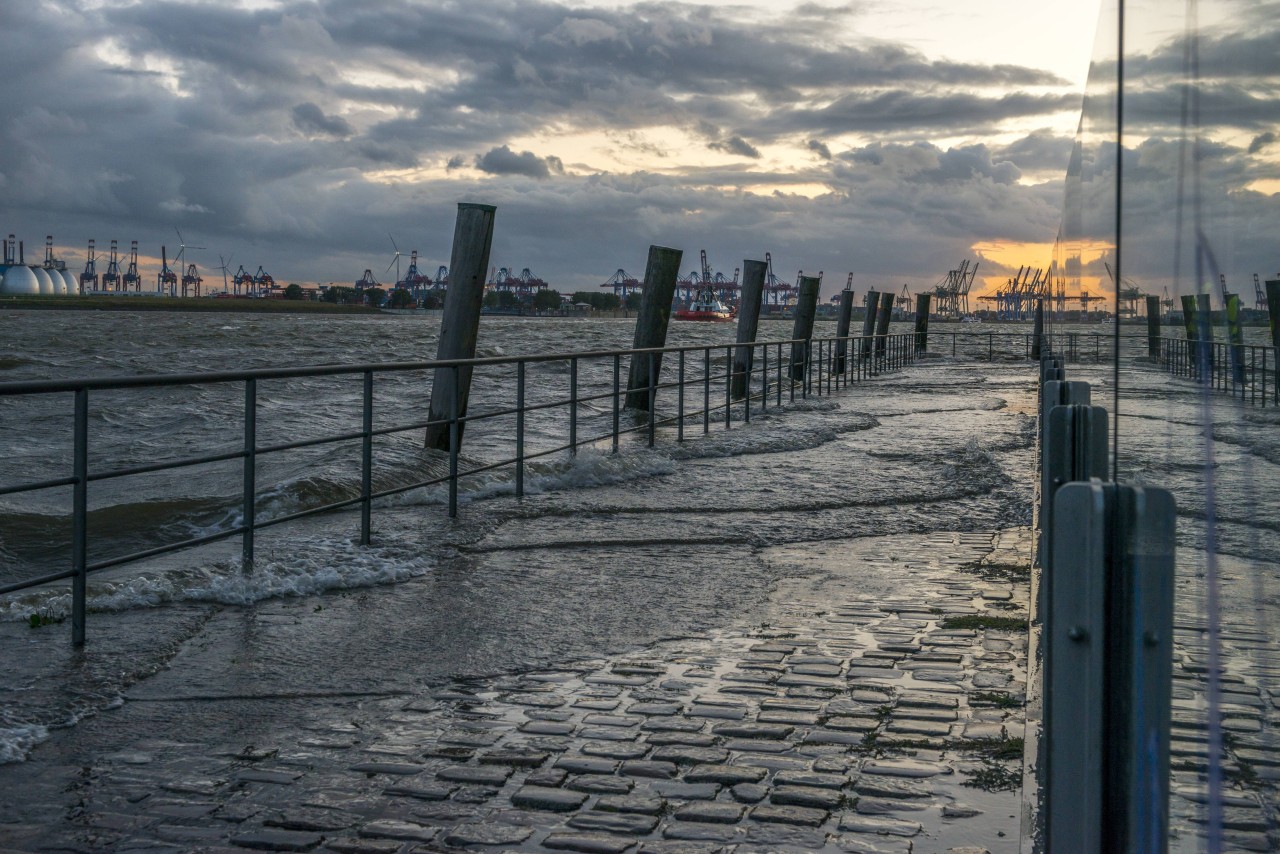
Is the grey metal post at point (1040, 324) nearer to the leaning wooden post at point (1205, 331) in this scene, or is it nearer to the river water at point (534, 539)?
the river water at point (534, 539)

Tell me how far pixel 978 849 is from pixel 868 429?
12.6 meters

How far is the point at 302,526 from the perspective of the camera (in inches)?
350

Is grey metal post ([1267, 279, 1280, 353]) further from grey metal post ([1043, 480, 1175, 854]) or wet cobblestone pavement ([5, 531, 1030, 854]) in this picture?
wet cobblestone pavement ([5, 531, 1030, 854])

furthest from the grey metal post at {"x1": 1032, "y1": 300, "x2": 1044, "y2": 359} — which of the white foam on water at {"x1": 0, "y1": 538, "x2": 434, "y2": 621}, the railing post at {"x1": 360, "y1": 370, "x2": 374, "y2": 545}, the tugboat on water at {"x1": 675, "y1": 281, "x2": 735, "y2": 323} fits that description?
the tugboat on water at {"x1": 675, "y1": 281, "x2": 735, "y2": 323}

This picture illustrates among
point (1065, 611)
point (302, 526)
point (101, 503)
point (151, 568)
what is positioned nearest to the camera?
point (1065, 611)

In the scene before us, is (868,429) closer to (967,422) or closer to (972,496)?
(967,422)

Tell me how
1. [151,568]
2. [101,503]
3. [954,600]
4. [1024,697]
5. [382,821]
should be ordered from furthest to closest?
[101,503], [151,568], [954,600], [1024,697], [382,821]

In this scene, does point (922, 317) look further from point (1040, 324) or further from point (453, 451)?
point (453, 451)

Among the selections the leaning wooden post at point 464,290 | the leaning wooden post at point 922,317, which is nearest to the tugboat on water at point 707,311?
the leaning wooden post at point 922,317

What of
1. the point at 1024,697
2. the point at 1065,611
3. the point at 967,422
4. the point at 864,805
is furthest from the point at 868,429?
the point at 1065,611

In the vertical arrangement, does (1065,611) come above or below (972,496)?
above

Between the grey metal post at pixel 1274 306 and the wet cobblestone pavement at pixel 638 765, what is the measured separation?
201cm

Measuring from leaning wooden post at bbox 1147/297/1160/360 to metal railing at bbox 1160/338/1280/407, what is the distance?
20cm

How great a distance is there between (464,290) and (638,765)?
24.7 feet
